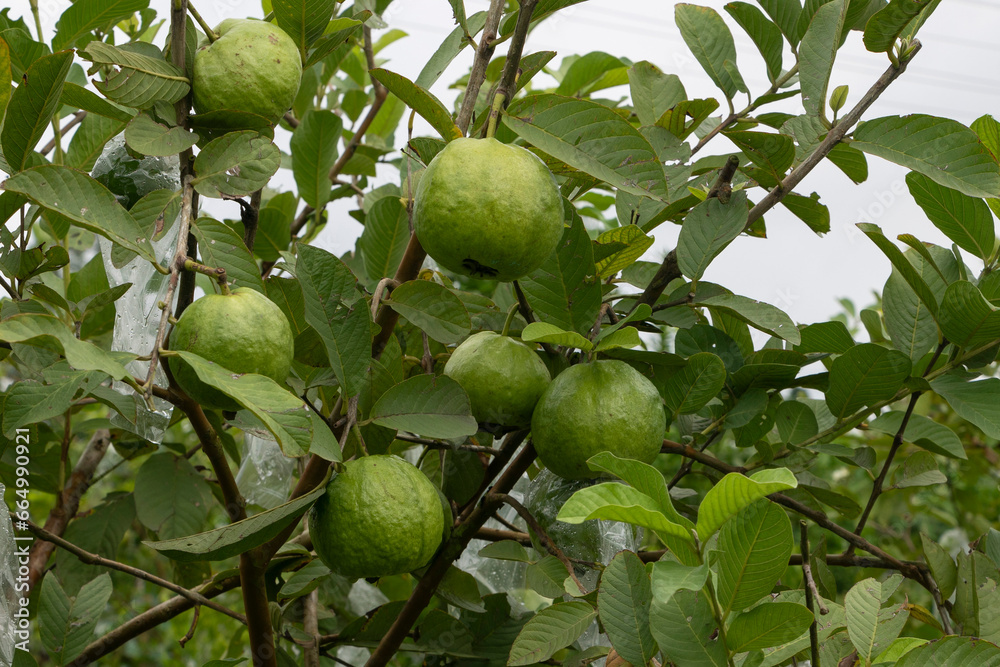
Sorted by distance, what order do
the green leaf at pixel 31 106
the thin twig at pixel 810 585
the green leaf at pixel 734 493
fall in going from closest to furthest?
1. the green leaf at pixel 734 493
2. the thin twig at pixel 810 585
3. the green leaf at pixel 31 106

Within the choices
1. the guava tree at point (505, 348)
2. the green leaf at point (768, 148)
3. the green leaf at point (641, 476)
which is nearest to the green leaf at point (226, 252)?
the guava tree at point (505, 348)

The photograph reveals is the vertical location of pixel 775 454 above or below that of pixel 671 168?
below

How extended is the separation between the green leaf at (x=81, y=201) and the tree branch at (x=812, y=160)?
554 mm

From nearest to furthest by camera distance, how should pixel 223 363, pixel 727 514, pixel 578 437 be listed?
pixel 727 514 → pixel 223 363 → pixel 578 437

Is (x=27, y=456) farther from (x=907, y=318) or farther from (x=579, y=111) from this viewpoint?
(x=907, y=318)

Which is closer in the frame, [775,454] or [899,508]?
[775,454]

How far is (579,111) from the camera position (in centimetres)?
77

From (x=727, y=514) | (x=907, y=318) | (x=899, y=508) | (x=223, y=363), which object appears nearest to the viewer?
(x=727, y=514)

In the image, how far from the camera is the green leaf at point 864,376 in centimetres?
98

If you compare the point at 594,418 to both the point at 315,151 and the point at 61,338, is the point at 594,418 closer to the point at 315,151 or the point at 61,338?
the point at 61,338

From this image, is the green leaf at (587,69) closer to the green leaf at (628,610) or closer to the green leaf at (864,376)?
the green leaf at (864,376)

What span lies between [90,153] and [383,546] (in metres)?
0.79

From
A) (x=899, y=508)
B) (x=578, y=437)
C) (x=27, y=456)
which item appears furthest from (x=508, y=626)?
(x=899, y=508)

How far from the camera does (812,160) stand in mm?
941
